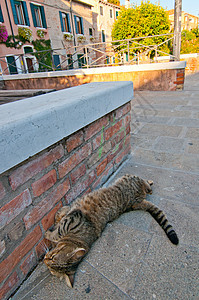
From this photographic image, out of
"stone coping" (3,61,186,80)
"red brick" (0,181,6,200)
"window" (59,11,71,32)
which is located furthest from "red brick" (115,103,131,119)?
"window" (59,11,71,32)

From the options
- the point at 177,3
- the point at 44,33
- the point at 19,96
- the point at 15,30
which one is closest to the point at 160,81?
the point at 177,3

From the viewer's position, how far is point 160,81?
6578 mm

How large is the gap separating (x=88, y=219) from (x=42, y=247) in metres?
0.40

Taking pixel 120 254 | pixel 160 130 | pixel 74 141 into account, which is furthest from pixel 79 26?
pixel 120 254

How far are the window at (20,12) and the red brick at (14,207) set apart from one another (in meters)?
18.5

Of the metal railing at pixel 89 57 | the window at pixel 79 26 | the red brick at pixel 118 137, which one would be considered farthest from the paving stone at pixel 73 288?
the window at pixel 79 26

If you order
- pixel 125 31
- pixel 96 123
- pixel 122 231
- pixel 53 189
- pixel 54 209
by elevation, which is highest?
pixel 125 31

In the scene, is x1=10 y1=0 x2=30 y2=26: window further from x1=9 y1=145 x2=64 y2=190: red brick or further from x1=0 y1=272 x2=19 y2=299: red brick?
x1=0 y1=272 x2=19 y2=299: red brick

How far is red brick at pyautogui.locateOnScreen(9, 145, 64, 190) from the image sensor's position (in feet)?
3.76

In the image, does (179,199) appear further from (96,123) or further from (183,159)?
(96,123)

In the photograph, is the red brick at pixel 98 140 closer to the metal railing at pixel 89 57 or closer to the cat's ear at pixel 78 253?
the cat's ear at pixel 78 253

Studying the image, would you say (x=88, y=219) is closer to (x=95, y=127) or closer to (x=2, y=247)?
(x=2, y=247)

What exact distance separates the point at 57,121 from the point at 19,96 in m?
1.74

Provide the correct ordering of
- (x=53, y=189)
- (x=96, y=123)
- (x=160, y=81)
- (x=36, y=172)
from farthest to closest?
(x=160, y=81), (x=96, y=123), (x=53, y=189), (x=36, y=172)
